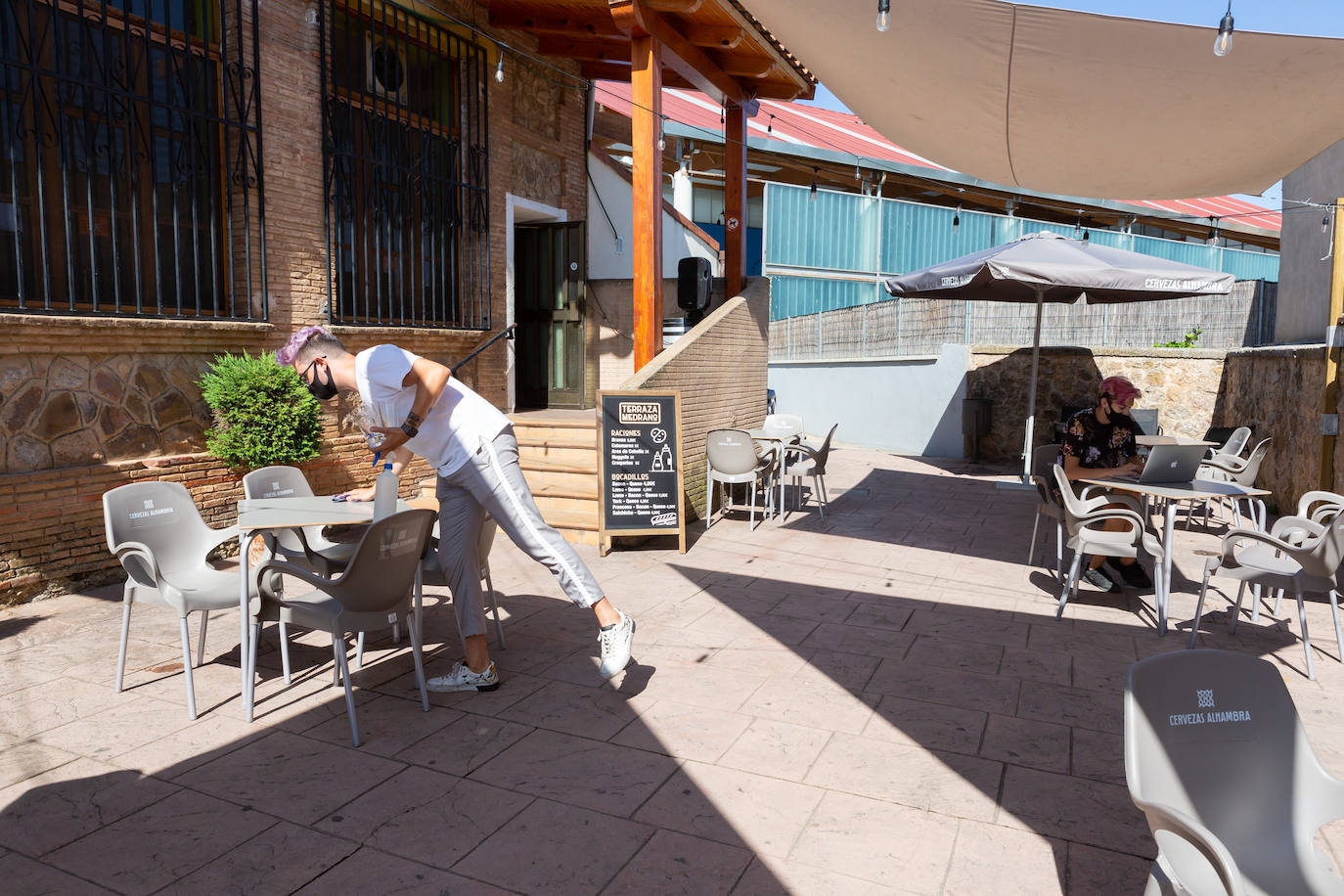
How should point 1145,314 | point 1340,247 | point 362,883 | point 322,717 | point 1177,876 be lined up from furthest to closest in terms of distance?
point 1145,314
point 1340,247
point 322,717
point 362,883
point 1177,876

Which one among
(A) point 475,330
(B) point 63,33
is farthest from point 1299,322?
(B) point 63,33

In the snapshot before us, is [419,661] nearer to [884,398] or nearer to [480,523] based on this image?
[480,523]

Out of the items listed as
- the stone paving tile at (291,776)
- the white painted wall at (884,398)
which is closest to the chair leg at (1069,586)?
the stone paving tile at (291,776)

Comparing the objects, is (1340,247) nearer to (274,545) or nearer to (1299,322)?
(1299,322)

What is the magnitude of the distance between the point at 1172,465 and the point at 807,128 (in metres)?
18.8

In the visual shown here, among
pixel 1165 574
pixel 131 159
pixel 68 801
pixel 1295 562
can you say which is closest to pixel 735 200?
pixel 131 159

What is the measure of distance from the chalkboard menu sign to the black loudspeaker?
4.13 metres

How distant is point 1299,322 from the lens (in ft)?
32.6

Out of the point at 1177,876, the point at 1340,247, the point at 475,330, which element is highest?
the point at 1340,247

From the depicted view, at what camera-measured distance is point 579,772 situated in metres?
3.27

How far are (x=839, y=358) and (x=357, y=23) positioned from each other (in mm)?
10881

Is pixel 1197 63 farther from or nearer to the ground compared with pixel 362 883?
farther from the ground

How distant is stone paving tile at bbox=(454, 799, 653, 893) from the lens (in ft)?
8.48

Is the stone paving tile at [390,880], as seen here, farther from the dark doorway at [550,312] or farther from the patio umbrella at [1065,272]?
the dark doorway at [550,312]
